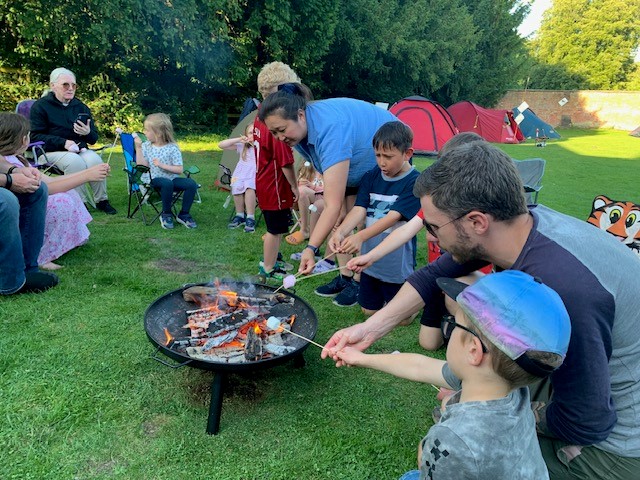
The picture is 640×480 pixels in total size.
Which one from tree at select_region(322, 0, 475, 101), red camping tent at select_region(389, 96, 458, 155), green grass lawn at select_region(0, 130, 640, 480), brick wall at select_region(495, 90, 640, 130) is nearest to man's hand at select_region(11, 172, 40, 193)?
green grass lawn at select_region(0, 130, 640, 480)

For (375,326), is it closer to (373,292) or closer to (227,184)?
(373,292)

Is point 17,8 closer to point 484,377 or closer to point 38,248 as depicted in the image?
point 38,248

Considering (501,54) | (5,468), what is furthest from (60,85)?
(501,54)

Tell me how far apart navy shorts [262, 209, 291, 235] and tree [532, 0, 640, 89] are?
46.1 metres

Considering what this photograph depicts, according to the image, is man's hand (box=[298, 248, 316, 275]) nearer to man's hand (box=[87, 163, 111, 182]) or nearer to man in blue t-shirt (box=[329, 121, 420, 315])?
man in blue t-shirt (box=[329, 121, 420, 315])

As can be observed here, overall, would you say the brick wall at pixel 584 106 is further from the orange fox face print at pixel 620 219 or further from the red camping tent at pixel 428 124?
the orange fox face print at pixel 620 219

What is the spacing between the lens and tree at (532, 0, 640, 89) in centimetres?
4297

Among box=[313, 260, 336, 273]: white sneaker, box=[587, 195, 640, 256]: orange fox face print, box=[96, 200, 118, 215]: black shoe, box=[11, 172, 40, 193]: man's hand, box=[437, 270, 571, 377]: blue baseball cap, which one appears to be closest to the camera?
box=[437, 270, 571, 377]: blue baseball cap

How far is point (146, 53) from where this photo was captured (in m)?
13.2

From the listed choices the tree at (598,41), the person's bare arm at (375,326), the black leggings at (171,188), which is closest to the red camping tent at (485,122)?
the black leggings at (171,188)

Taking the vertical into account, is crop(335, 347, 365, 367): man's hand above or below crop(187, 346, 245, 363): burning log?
above

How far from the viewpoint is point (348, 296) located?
13.8 ft

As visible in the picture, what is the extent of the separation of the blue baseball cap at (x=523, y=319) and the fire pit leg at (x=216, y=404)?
5.08ft

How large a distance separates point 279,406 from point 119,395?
3.19 ft
